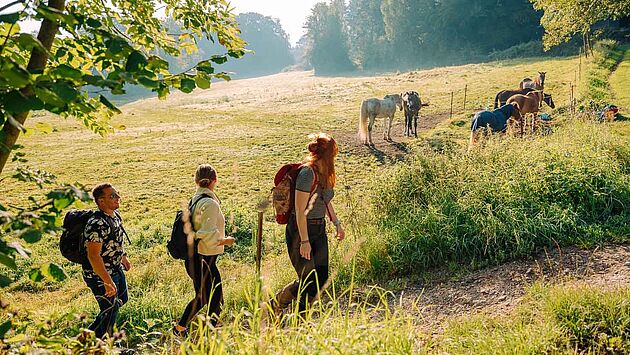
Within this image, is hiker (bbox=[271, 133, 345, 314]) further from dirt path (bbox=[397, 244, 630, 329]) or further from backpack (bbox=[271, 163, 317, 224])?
dirt path (bbox=[397, 244, 630, 329])

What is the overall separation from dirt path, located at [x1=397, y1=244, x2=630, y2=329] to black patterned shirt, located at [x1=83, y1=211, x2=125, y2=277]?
269cm

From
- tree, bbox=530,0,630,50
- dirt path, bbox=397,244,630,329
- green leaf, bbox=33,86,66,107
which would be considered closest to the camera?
green leaf, bbox=33,86,66,107

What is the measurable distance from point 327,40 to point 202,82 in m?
84.3

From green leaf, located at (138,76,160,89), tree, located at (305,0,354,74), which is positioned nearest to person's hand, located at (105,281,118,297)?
green leaf, located at (138,76,160,89)

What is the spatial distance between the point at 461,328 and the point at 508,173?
140 inches

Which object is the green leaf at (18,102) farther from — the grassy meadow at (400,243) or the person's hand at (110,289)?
the person's hand at (110,289)

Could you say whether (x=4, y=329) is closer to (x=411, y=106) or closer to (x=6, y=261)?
(x=6, y=261)

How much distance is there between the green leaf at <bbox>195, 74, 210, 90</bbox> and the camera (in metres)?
2.06

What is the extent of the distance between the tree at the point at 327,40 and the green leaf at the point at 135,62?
80.8 m

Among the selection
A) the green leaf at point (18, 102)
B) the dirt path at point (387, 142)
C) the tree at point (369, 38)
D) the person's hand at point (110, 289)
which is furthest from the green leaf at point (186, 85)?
the tree at point (369, 38)

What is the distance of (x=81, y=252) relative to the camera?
165 inches

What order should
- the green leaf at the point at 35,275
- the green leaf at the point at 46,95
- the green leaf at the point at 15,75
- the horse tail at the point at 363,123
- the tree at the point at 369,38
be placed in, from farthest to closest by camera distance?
the tree at the point at 369,38, the horse tail at the point at 363,123, the green leaf at the point at 35,275, the green leaf at the point at 46,95, the green leaf at the point at 15,75

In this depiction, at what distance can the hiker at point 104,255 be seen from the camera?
161 inches

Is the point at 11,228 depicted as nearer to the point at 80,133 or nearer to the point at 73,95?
the point at 73,95
